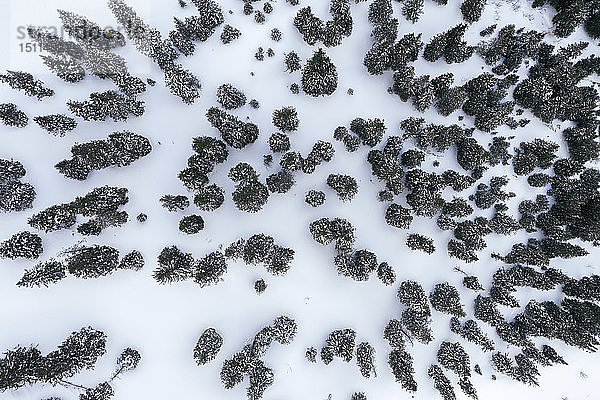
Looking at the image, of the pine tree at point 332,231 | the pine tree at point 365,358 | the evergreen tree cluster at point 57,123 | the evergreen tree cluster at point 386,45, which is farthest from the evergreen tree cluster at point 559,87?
the evergreen tree cluster at point 57,123

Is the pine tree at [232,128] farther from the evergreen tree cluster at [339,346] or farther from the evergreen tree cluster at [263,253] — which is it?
the evergreen tree cluster at [339,346]

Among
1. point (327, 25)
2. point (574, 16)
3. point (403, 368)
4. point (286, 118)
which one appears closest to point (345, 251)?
point (403, 368)

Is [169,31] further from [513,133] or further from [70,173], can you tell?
[513,133]

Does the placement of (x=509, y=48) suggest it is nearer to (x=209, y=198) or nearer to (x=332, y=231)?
(x=332, y=231)

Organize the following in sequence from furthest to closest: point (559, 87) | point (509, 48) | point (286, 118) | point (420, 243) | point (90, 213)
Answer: point (509, 48) < point (559, 87) < point (420, 243) < point (286, 118) < point (90, 213)

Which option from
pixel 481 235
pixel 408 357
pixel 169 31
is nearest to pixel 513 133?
pixel 481 235

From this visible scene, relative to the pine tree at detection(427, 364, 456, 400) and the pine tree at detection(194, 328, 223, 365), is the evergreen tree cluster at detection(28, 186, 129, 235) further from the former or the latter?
the pine tree at detection(427, 364, 456, 400)
